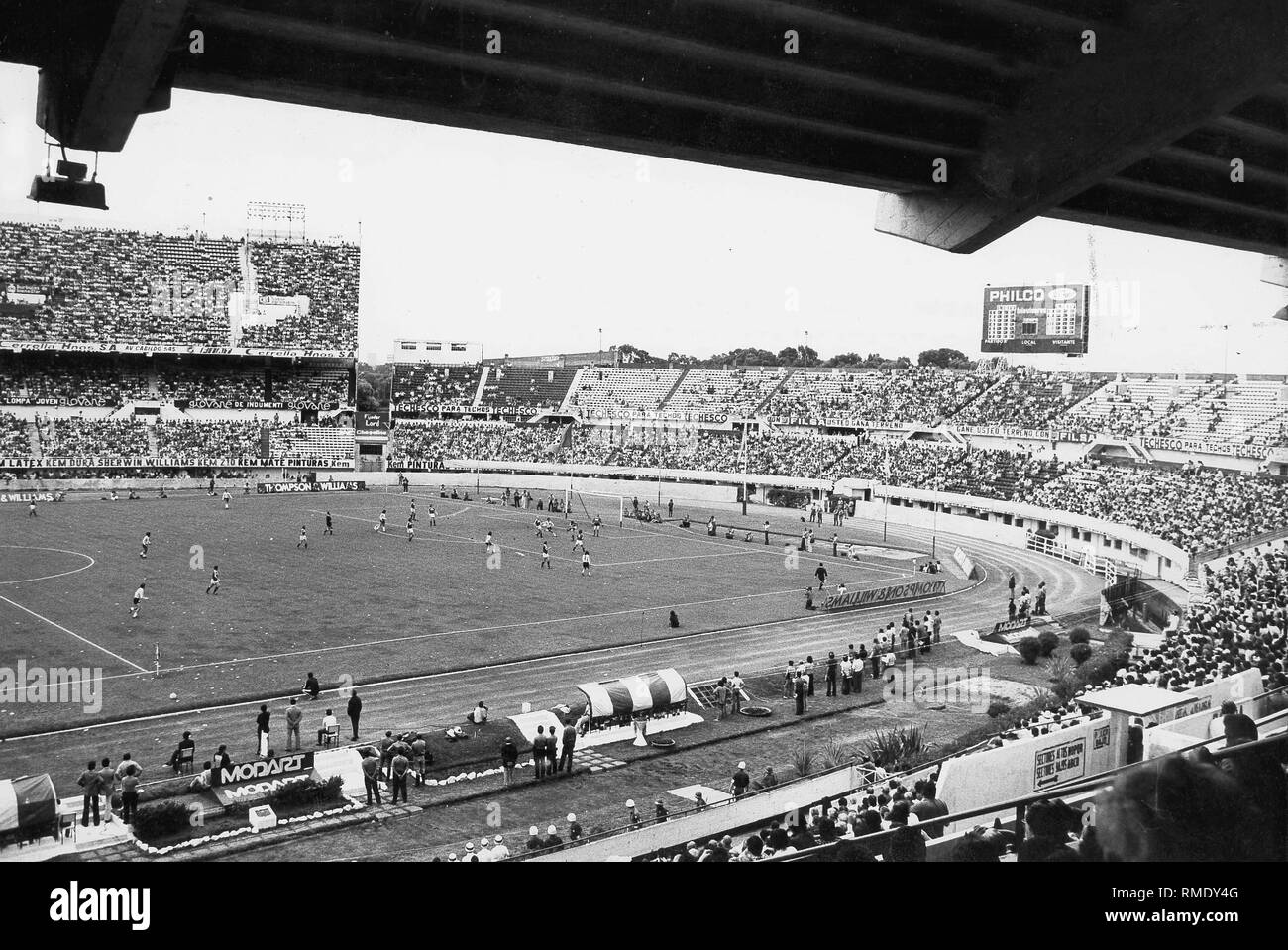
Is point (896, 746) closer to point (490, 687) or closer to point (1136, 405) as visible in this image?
point (490, 687)

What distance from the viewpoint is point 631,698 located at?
18141mm

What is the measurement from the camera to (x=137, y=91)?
5156 millimetres

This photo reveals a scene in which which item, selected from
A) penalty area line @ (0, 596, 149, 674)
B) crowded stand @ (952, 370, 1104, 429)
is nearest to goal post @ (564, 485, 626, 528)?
crowded stand @ (952, 370, 1104, 429)

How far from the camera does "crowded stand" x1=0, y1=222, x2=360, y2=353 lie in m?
42.4

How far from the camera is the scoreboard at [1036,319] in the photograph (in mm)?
65312

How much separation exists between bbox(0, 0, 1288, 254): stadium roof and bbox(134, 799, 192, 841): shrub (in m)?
9.99

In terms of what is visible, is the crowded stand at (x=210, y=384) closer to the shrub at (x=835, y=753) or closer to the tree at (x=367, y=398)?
the tree at (x=367, y=398)

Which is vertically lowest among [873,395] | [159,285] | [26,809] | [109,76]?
[26,809]

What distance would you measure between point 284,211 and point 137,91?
4146cm

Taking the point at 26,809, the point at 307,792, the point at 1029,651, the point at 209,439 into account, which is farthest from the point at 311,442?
the point at 26,809

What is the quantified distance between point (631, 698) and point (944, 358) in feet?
320

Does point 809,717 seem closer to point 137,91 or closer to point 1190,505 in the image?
point 137,91

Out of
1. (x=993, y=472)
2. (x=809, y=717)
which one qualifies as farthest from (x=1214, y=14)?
(x=993, y=472)

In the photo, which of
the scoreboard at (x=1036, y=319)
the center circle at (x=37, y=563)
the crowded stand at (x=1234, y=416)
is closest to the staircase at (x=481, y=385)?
the scoreboard at (x=1036, y=319)
